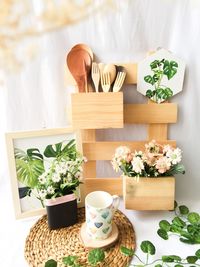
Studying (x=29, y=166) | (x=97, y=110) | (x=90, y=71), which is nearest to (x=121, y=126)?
(x=97, y=110)

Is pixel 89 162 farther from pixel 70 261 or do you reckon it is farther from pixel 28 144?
pixel 70 261

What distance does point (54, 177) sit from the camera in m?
0.78

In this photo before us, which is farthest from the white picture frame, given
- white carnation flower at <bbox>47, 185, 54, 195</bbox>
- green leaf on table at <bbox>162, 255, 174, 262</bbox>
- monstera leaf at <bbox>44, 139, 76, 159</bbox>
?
green leaf on table at <bbox>162, 255, 174, 262</bbox>

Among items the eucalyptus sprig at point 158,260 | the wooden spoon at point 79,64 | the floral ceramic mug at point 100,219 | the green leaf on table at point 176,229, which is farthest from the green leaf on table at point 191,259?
the wooden spoon at point 79,64

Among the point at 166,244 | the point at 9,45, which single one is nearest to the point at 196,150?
the point at 166,244

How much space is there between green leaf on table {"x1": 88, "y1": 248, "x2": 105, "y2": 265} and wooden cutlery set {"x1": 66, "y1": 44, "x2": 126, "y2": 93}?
43cm

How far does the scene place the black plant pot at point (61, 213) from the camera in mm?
797

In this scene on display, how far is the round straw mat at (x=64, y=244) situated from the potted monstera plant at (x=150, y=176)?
9cm

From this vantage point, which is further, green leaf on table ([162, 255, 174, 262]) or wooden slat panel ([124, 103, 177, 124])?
wooden slat panel ([124, 103, 177, 124])

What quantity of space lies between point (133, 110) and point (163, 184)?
0.25m

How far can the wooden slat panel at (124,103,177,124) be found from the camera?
34.4 inches

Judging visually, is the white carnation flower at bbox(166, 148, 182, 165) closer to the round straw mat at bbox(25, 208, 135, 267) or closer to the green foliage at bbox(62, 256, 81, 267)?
the round straw mat at bbox(25, 208, 135, 267)

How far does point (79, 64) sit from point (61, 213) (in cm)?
44

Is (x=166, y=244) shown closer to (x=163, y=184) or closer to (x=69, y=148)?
(x=163, y=184)
